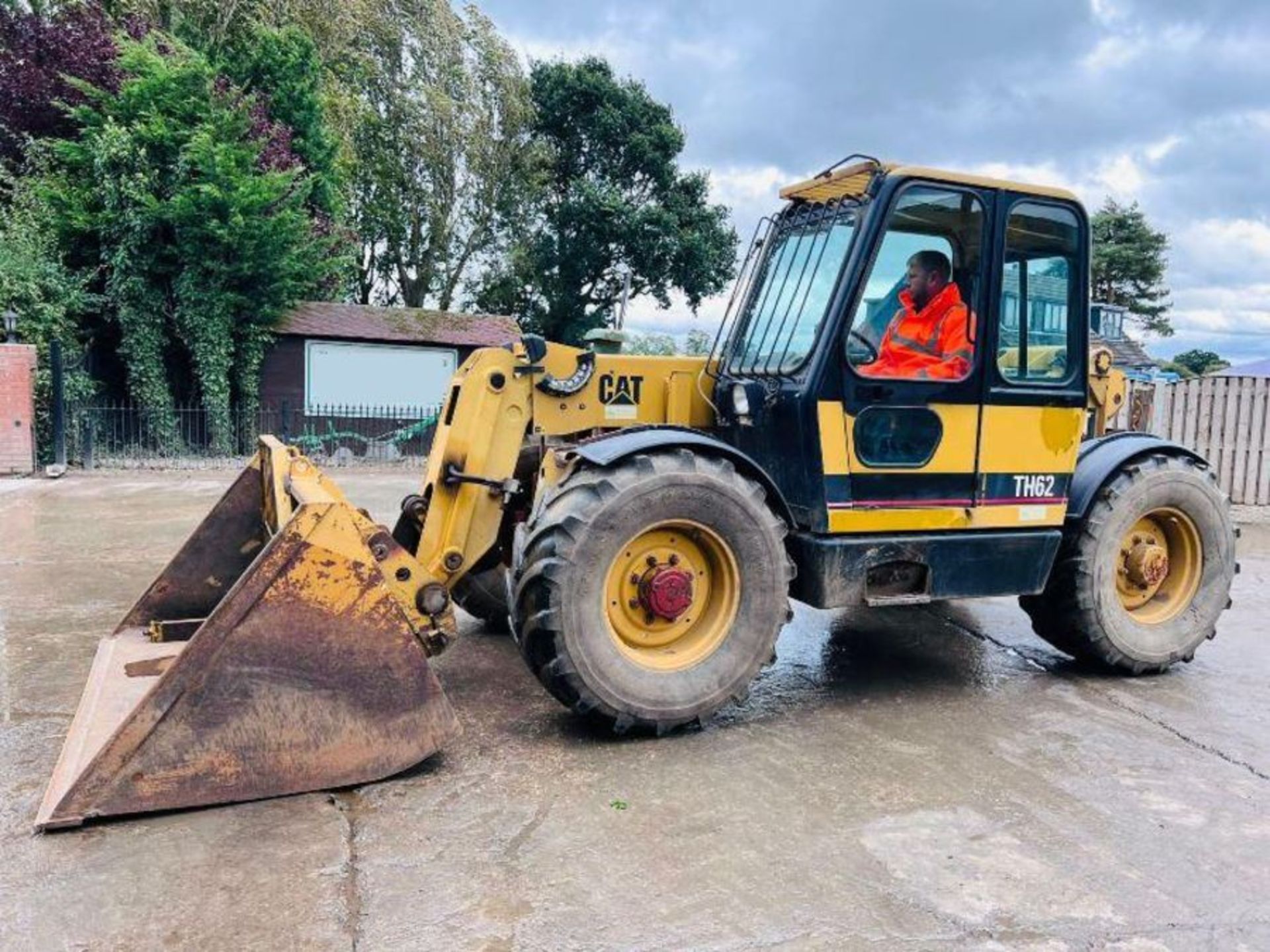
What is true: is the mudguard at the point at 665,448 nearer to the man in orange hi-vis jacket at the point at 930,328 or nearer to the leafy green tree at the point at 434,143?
the man in orange hi-vis jacket at the point at 930,328

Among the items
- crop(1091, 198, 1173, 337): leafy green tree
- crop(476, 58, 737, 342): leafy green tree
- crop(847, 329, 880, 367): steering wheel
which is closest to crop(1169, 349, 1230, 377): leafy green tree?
crop(1091, 198, 1173, 337): leafy green tree

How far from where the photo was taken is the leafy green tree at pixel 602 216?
2330cm

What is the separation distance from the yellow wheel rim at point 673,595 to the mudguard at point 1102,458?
200 centimetres

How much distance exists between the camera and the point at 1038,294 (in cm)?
443

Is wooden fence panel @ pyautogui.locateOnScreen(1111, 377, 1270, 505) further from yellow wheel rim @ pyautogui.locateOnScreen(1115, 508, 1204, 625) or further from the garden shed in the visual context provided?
the garden shed

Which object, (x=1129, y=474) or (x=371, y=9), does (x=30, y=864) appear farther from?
(x=371, y=9)

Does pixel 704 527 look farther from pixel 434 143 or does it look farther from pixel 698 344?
pixel 434 143

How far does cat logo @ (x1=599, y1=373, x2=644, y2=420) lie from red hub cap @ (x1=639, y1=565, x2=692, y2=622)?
3.20 feet

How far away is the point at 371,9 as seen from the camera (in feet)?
70.7

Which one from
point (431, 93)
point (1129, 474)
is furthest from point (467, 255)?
point (1129, 474)

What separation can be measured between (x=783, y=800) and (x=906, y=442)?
5.73 feet

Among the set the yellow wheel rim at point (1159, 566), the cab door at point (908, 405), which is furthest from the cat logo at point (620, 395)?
the yellow wheel rim at point (1159, 566)

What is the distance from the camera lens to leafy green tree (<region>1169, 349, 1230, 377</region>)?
50.9 metres

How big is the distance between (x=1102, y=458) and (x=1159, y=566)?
2.18ft
